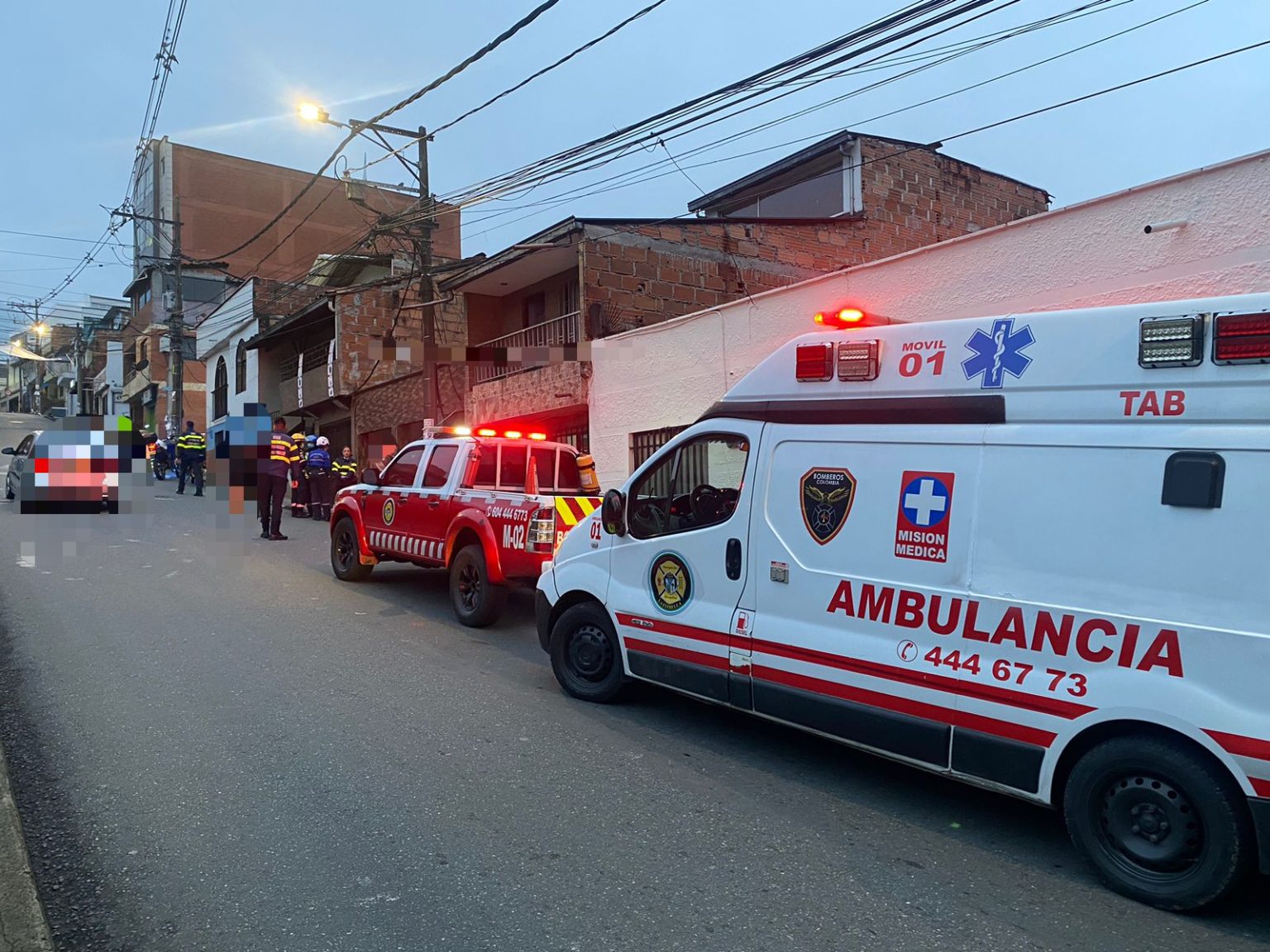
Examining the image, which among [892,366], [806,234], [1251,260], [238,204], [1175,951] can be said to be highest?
[238,204]

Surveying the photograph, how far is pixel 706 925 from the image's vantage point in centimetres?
320

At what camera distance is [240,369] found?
34375mm

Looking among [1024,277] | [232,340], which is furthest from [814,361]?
[232,340]

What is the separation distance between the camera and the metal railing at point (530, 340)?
17703mm

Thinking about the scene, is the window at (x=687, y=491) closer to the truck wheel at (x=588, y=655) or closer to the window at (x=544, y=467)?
the truck wheel at (x=588, y=655)

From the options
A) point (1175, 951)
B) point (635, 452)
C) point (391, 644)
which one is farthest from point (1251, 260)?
point (635, 452)

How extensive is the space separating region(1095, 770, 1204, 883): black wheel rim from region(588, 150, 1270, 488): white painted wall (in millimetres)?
5574

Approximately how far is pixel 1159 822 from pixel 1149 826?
4cm

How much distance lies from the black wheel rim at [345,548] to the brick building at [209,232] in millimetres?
39692

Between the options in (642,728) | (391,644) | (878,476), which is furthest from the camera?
(391,644)

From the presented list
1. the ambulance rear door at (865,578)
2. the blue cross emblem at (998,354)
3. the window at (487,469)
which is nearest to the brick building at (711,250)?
the window at (487,469)

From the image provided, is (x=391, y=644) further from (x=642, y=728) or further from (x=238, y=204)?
(x=238, y=204)

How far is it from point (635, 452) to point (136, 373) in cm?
4333

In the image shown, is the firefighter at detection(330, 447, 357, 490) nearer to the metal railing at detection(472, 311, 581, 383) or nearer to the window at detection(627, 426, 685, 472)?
the metal railing at detection(472, 311, 581, 383)
